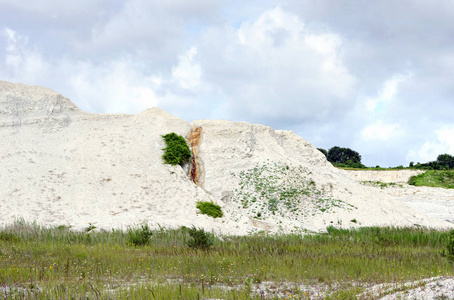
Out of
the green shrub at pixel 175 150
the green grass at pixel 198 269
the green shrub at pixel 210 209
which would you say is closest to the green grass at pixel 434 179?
the green shrub at pixel 175 150

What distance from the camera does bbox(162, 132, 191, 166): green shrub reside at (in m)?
24.6

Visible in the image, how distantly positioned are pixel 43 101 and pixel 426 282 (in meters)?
26.7

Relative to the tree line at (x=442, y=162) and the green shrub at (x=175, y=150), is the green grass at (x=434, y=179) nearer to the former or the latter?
the tree line at (x=442, y=162)

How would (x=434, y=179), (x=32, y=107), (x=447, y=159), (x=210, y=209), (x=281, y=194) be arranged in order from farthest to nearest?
(x=447, y=159) → (x=434, y=179) → (x=32, y=107) → (x=281, y=194) → (x=210, y=209)

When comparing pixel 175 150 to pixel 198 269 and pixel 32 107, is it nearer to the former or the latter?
pixel 32 107

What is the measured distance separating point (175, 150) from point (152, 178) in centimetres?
323

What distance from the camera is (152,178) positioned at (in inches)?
894

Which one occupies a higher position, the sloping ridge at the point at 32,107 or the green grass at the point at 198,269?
the sloping ridge at the point at 32,107

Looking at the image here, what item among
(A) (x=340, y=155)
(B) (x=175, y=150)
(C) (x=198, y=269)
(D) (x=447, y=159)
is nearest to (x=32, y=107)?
(B) (x=175, y=150)

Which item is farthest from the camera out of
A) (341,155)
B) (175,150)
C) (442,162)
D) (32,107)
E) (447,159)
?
(341,155)

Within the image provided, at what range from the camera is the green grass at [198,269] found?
6.30m

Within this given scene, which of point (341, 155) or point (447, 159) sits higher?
point (341, 155)

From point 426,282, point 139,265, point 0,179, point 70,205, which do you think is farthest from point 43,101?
point 426,282

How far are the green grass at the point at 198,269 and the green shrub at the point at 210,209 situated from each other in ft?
24.6
